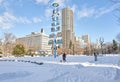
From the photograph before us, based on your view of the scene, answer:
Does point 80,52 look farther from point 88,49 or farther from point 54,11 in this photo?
point 54,11

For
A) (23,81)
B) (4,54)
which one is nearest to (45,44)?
(4,54)

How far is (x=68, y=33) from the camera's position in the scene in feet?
566

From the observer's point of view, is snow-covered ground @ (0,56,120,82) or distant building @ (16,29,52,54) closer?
snow-covered ground @ (0,56,120,82)

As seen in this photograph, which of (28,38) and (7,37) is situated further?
(28,38)


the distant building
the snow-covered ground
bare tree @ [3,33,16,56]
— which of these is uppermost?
the distant building

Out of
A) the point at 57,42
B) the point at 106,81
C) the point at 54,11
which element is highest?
the point at 54,11

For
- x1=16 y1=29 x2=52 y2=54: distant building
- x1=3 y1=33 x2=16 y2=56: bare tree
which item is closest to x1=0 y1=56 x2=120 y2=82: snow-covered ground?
A: x1=3 y1=33 x2=16 y2=56: bare tree

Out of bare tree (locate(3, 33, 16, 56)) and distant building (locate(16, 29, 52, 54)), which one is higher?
distant building (locate(16, 29, 52, 54))

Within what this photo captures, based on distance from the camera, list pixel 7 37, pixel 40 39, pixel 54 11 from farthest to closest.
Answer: pixel 40 39, pixel 7 37, pixel 54 11

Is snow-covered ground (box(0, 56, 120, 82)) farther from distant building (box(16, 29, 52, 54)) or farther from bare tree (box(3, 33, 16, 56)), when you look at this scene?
distant building (box(16, 29, 52, 54))

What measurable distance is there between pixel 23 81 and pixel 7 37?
252 feet

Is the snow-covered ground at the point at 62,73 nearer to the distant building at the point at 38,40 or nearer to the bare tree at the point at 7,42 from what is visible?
the bare tree at the point at 7,42

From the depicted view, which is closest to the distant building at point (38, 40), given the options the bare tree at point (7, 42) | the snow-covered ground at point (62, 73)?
the bare tree at point (7, 42)

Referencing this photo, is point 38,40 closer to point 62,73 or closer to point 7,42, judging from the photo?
point 7,42
